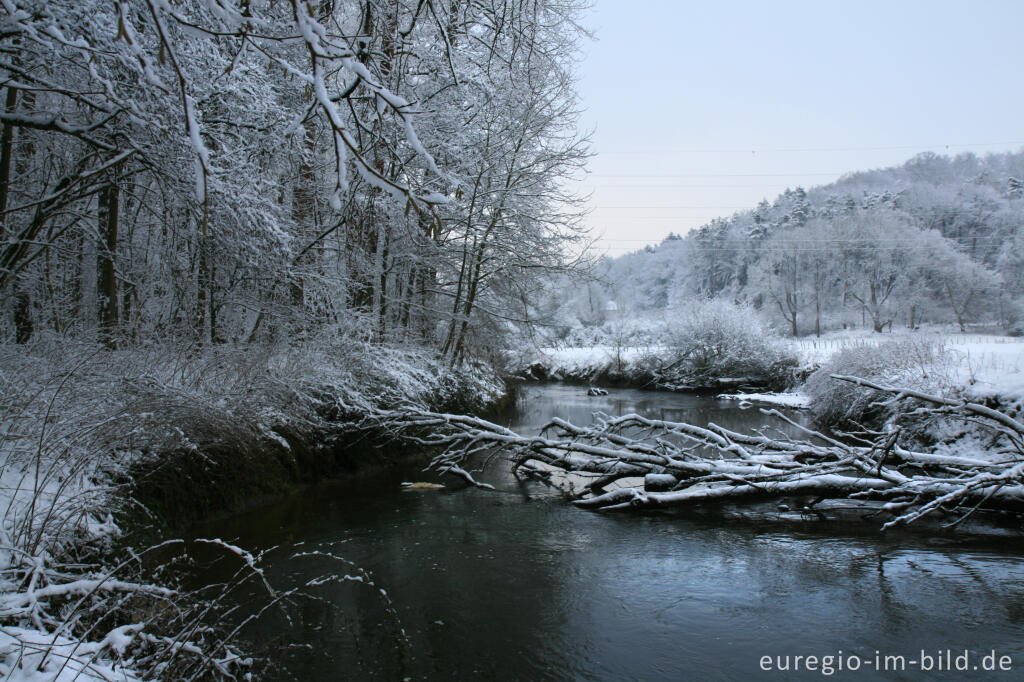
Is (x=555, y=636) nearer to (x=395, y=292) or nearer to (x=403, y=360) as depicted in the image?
(x=403, y=360)

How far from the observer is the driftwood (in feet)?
21.0

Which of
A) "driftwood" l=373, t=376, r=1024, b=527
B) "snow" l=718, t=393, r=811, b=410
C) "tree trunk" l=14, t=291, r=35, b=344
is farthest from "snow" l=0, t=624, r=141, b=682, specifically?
"snow" l=718, t=393, r=811, b=410

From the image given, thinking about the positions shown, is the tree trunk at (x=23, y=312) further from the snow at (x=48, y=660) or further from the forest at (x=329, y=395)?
the snow at (x=48, y=660)

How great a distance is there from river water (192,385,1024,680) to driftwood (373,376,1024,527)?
47 cm

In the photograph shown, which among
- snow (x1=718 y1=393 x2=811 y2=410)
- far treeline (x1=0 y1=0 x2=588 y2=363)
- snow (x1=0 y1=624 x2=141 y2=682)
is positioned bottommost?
snow (x1=718 y1=393 x2=811 y2=410)

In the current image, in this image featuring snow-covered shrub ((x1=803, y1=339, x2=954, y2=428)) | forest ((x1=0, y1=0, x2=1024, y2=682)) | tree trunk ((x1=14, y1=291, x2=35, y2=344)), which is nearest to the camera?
forest ((x1=0, y1=0, x2=1024, y2=682))

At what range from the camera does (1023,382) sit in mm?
9891

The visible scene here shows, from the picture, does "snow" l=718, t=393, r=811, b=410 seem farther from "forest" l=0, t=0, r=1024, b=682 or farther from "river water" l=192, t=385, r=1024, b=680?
"river water" l=192, t=385, r=1024, b=680

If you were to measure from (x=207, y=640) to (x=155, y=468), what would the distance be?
2.72 m

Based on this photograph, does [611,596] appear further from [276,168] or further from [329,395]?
[276,168]

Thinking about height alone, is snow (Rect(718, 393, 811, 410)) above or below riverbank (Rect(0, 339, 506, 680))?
below

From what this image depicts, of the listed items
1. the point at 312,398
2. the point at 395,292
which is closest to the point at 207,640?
the point at 312,398

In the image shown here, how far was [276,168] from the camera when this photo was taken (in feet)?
29.5

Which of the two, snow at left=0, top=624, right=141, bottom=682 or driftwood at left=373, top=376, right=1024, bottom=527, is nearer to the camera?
snow at left=0, top=624, right=141, bottom=682
